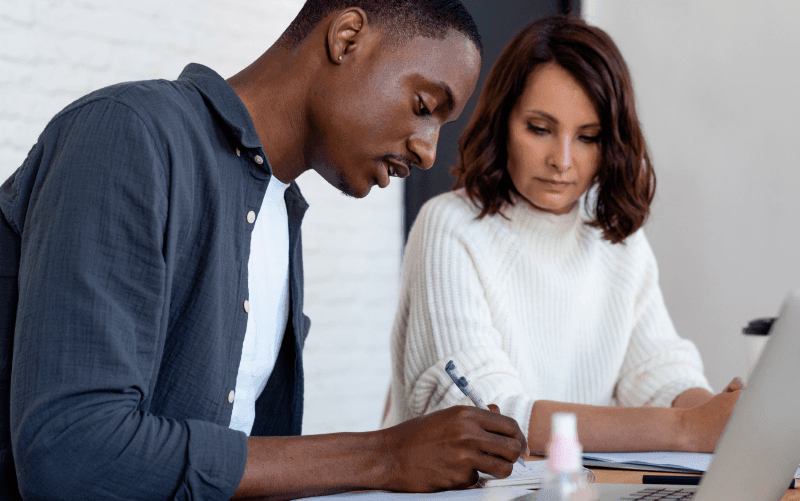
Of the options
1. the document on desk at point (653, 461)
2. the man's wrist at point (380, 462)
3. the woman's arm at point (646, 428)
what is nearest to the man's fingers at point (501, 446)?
the man's wrist at point (380, 462)

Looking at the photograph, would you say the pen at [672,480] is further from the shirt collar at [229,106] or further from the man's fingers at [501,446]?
the shirt collar at [229,106]

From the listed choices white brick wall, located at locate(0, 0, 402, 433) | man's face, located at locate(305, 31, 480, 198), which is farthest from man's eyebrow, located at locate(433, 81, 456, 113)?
white brick wall, located at locate(0, 0, 402, 433)

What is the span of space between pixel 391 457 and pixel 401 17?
1.82ft

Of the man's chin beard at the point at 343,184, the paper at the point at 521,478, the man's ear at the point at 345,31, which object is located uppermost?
the man's ear at the point at 345,31

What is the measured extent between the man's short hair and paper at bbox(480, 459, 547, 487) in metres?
0.56

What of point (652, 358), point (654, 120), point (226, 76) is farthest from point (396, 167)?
point (654, 120)

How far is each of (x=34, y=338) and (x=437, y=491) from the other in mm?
440

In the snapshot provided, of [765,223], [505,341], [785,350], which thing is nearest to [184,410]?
[785,350]

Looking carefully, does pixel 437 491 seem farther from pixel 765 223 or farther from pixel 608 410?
pixel 765 223

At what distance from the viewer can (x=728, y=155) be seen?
229 cm

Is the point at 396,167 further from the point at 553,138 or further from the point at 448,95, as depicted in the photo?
the point at 553,138

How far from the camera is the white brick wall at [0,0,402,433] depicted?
1.96m

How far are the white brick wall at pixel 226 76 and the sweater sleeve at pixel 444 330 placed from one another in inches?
42.3

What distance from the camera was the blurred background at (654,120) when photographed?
2.05 metres
